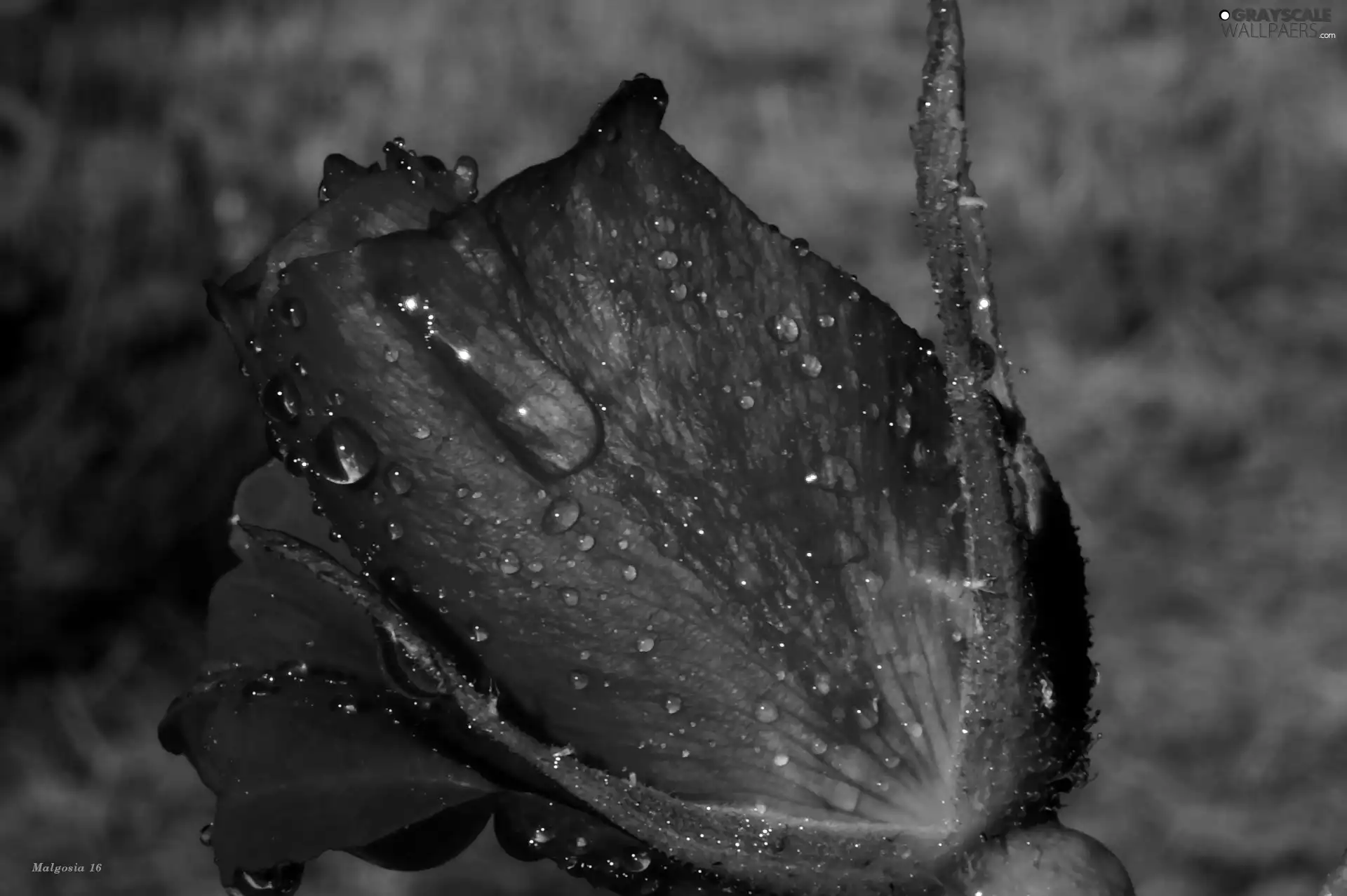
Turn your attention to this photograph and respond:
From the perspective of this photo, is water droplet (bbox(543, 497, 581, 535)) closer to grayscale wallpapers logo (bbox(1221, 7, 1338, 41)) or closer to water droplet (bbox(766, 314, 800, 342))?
water droplet (bbox(766, 314, 800, 342))

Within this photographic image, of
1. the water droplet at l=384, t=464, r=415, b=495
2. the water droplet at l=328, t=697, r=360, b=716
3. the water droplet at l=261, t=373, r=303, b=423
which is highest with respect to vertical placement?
the water droplet at l=261, t=373, r=303, b=423

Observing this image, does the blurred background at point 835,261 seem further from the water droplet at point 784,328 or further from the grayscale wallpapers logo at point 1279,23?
the water droplet at point 784,328

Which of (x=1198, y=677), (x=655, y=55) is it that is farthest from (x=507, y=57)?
(x=1198, y=677)

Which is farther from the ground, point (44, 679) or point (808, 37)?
point (808, 37)

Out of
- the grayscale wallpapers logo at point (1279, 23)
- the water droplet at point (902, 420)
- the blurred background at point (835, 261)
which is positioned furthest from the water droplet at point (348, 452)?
the grayscale wallpapers logo at point (1279, 23)

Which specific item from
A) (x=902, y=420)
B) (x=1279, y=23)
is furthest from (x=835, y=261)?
(x=902, y=420)

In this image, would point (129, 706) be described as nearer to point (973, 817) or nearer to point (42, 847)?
point (42, 847)

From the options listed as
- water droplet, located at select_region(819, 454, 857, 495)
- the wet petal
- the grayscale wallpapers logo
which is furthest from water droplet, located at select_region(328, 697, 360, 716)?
the grayscale wallpapers logo
